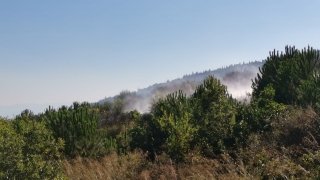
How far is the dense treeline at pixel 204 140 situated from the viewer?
8.24 meters


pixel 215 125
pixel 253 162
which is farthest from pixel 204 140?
pixel 253 162

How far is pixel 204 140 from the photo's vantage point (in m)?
12.2

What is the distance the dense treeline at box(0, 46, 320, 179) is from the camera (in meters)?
8.24

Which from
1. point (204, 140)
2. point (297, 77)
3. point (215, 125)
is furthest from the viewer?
point (297, 77)

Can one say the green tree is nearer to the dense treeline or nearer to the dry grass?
the dense treeline

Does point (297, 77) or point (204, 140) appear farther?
point (297, 77)

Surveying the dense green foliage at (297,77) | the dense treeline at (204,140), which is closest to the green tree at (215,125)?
the dense treeline at (204,140)

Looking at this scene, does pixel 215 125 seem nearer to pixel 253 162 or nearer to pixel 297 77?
pixel 253 162

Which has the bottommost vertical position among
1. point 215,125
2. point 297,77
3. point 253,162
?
point 253,162

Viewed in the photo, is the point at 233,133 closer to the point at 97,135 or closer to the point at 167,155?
the point at 167,155

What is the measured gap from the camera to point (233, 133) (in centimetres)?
1231

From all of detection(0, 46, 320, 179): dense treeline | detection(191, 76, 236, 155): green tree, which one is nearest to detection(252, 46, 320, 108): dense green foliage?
detection(0, 46, 320, 179): dense treeline

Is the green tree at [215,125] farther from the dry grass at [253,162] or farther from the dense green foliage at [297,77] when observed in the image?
the dense green foliage at [297,77]

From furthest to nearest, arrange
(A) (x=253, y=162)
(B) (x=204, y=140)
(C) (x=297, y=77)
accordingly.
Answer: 1. (C) (x=297, y=77)
2. (B) (x=204, y=140)
3. (A) (x=253, y=162)
